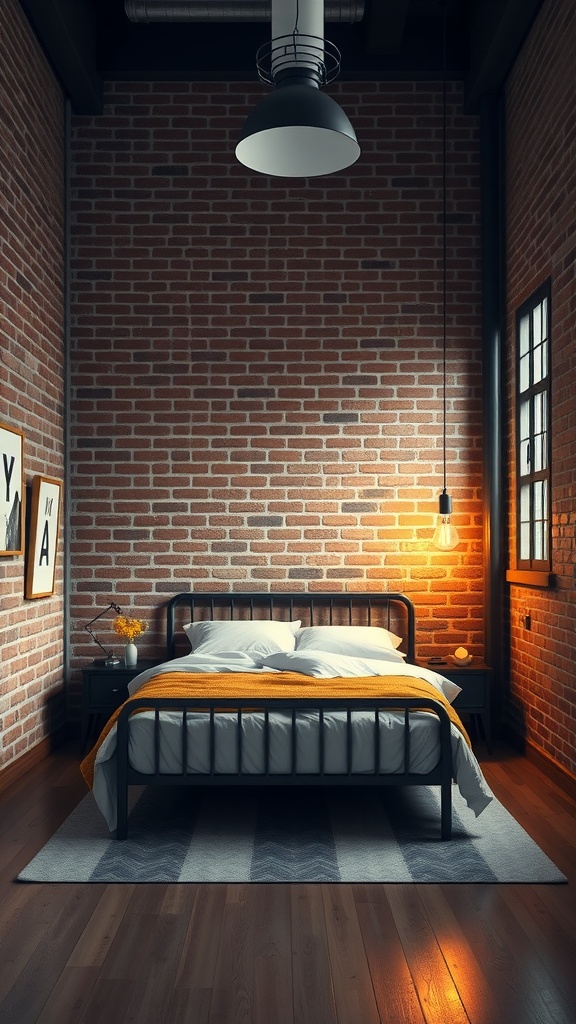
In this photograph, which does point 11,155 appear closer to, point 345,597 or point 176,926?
A: point 345,597

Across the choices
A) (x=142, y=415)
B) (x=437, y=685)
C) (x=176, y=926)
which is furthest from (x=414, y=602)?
(x=176, y=926)

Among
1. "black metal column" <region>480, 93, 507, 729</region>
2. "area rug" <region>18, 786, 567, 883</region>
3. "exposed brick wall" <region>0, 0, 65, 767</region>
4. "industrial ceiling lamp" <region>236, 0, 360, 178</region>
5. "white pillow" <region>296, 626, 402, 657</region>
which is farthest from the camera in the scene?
"black metal column" <region>480, 93, 507, 729</region>

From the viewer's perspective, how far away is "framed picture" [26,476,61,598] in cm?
510

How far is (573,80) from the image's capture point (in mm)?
4500

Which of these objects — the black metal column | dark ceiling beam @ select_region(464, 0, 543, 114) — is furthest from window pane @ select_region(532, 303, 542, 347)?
dark ceiling beam @ select_region(464, 0, 543, 114)

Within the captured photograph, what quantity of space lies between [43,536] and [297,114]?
2849mm

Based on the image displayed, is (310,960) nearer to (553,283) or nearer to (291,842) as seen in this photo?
(291,842)

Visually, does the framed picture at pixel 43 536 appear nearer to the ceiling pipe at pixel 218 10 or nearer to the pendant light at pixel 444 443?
the pendant light at pixel 444 443

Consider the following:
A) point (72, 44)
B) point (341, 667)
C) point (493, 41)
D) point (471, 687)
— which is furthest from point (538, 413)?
point (72, 44)

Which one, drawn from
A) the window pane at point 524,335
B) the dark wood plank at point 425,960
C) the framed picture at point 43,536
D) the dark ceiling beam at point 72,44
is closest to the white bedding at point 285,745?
the dark wood plank at point 425,960

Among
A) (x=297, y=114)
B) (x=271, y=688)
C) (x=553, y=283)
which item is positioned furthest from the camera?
(x=553, y=283)

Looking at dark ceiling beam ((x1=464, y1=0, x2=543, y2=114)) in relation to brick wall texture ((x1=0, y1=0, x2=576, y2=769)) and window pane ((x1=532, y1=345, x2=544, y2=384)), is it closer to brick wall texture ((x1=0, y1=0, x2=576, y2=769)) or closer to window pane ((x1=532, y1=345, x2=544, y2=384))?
brick wall texture ((x1=0, y1=0, x2=576, y2=769))

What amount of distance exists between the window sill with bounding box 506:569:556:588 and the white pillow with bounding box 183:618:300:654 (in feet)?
4.36

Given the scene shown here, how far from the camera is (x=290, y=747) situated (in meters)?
3.91
